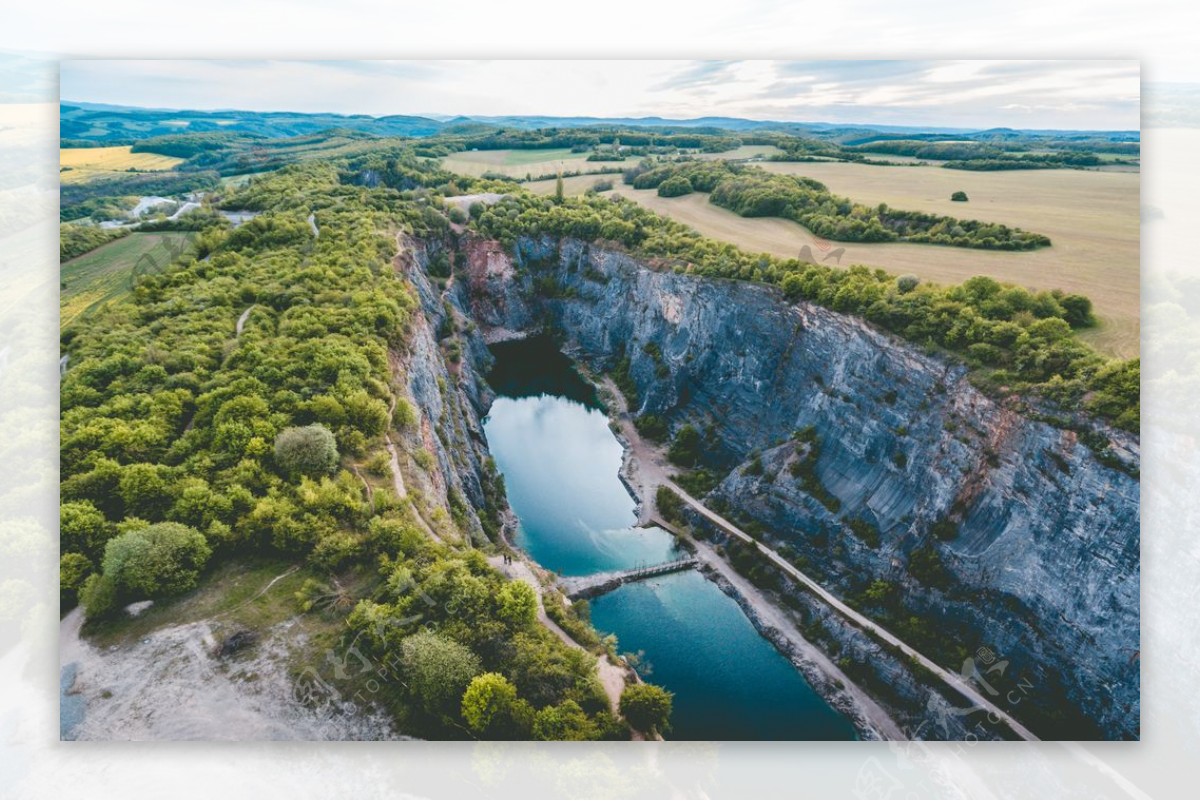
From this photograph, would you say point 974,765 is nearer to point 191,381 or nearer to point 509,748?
point 509,748

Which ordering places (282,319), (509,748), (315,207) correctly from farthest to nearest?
(315,207)
(282,319)
(509,748)

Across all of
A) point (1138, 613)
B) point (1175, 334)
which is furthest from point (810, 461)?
point (1175, 334)

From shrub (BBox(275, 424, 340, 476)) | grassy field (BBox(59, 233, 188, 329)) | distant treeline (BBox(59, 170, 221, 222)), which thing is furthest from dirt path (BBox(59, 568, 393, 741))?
distant treeline (BBox(59, 170, 221, 222))

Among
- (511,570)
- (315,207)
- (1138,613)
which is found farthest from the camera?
(315,207)

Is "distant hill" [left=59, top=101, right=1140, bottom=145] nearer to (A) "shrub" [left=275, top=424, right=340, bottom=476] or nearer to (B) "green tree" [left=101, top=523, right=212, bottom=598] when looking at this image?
(A) "shrub" [left=275, top=424, right=340, bottom=476]

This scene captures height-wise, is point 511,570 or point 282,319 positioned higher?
point 282,319

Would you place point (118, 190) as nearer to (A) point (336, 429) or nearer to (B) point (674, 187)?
(A) point (336, 429)

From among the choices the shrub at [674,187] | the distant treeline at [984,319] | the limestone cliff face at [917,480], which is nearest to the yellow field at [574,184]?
the shrub at [674,187]
